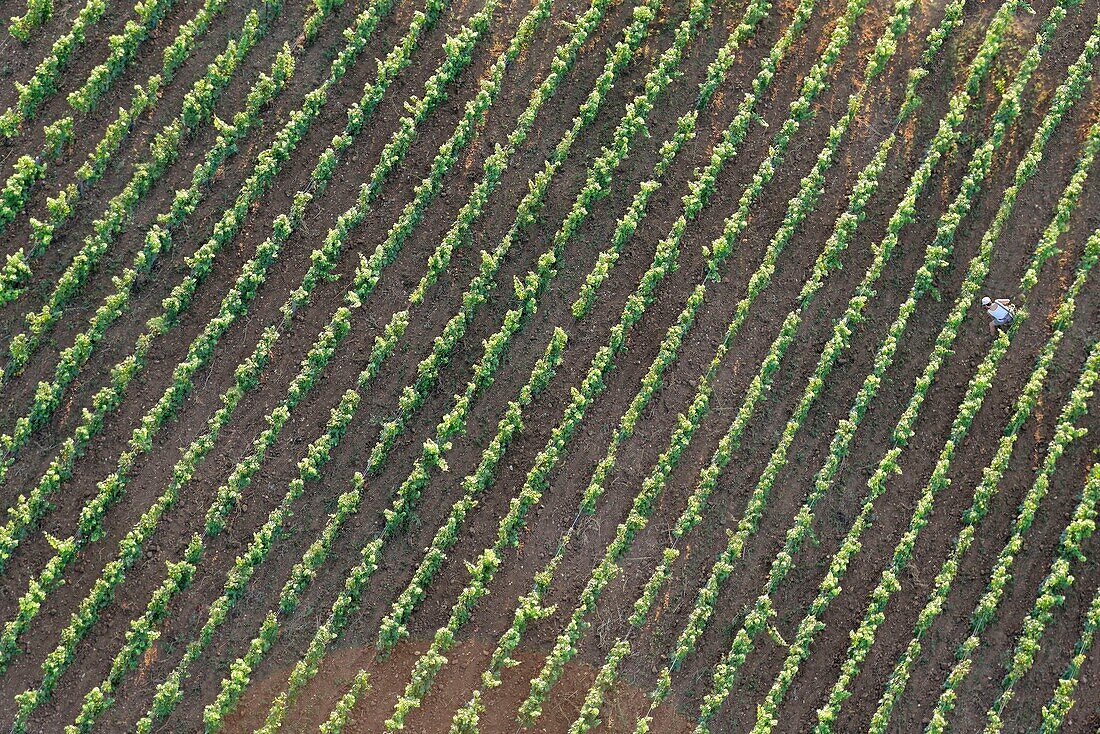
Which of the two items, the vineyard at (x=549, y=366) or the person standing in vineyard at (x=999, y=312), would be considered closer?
the vineyard at (x=549, y=366)

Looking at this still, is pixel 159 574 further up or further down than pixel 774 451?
further down

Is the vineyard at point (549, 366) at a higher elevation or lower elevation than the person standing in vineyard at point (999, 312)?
lower

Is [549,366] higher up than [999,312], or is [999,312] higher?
[999,312]

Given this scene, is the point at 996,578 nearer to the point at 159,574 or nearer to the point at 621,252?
the point at 621,252

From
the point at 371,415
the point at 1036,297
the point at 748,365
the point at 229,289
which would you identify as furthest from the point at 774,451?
the point at 229,289

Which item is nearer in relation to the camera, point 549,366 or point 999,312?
point 549,366
